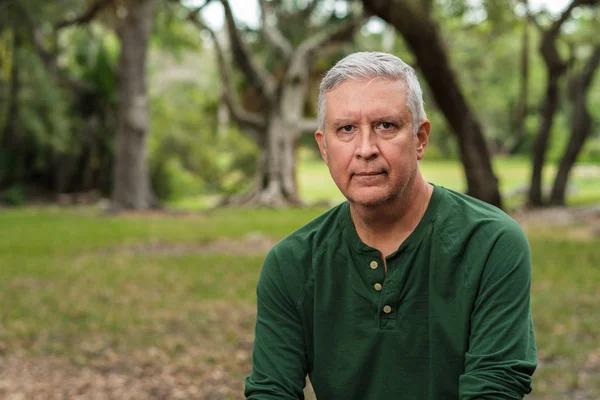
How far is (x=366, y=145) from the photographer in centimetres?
244

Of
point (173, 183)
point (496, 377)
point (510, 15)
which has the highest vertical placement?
point (510, 15)

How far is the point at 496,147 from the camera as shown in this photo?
49719mm

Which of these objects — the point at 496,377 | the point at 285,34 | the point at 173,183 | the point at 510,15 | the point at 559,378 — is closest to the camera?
the point at 496,377

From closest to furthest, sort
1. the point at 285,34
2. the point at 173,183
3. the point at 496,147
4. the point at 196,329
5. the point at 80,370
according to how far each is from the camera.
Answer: the point at 80,370, the point at 196,329, the point at 285,34, the point at 173,183, the point at 496,147

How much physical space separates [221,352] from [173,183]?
23775 mm

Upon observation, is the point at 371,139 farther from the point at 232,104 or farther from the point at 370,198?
the point at 232,104

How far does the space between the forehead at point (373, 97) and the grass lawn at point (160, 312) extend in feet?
13.0

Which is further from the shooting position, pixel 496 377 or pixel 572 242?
pixel 572 242

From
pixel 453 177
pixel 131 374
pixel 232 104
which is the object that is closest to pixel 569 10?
pixel 232 104

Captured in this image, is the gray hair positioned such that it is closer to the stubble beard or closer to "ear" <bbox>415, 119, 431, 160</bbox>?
"ear" <bbox>415, 119, 431, 160</bbox>

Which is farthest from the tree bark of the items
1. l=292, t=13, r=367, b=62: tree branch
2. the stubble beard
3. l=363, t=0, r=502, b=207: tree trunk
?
the stubble beard

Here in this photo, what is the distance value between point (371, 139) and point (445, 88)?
8565 millimetres

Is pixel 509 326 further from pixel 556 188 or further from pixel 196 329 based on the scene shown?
pixel 556 188

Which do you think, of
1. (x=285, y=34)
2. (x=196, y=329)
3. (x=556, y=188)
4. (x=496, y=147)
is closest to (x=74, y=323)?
(x=196, y=329)
